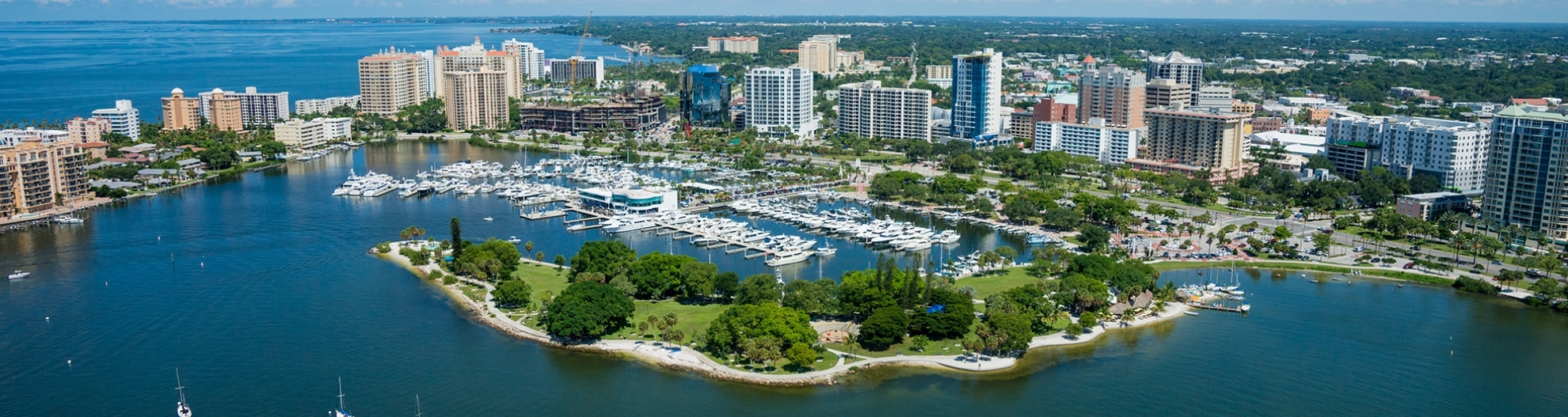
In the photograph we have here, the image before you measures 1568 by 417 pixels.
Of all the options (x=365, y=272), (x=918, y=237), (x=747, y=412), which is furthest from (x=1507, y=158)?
(x=365, y=272)

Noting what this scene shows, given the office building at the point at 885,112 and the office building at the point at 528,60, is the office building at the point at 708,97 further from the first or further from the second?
the office building at the point at 528,60

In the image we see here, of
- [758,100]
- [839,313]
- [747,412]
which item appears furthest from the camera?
[758,100]

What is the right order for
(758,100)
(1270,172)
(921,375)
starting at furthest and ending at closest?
(758,100) < (1270,172) < (921,375)

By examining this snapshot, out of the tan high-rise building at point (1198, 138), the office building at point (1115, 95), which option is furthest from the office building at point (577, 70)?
the tan high-rise building at point (1198, 138)

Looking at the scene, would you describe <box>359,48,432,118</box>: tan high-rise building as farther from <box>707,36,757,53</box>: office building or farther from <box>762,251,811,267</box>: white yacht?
<box>707,36,757,53</box>: office building

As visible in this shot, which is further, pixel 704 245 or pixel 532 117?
pixel 532 117

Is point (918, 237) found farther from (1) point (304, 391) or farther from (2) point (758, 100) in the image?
(2) point (758, 100)
